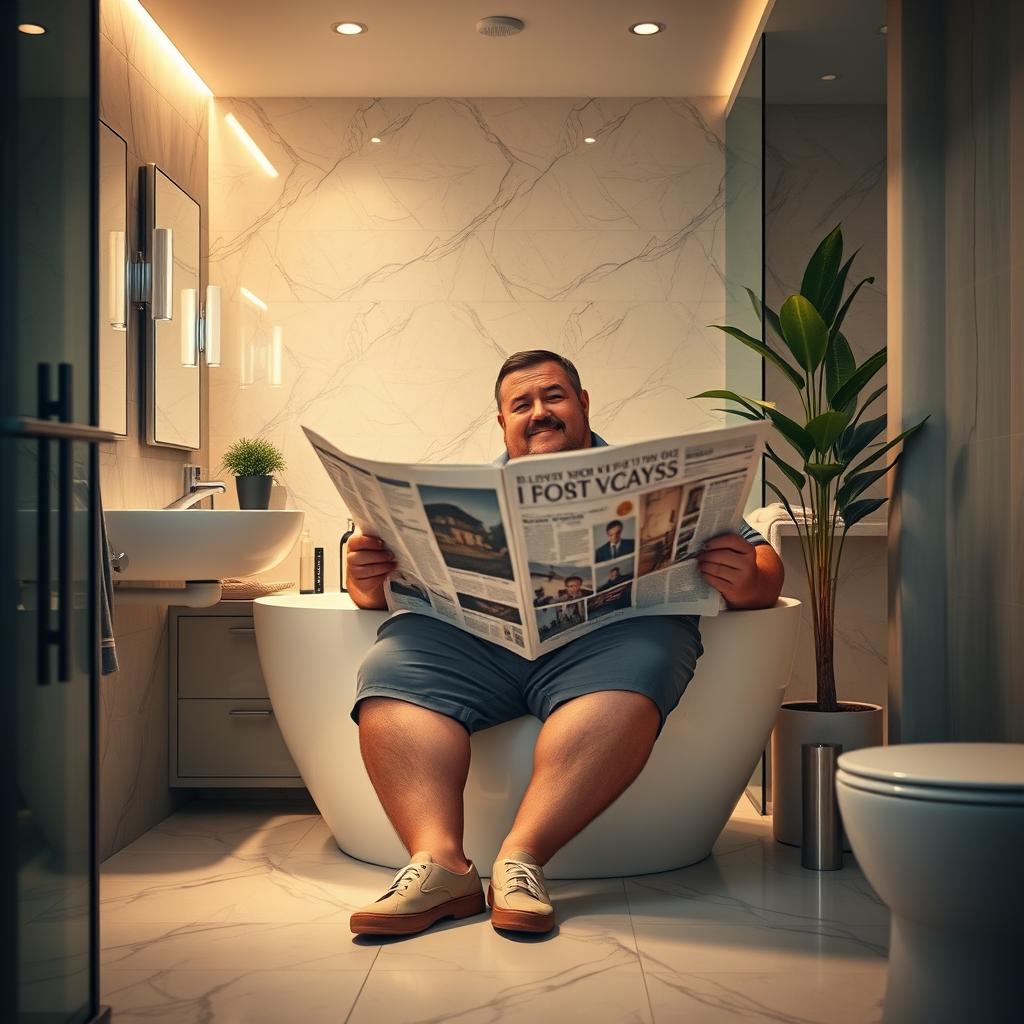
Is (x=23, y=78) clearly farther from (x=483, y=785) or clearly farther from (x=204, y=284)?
(x=204, y=284)

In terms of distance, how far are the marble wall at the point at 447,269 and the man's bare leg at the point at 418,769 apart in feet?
5.06

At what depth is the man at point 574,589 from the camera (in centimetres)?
203

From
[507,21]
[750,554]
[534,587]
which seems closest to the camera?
[534,587]

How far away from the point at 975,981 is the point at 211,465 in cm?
279

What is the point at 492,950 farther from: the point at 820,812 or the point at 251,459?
the point at 251,459

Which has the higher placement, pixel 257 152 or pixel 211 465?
pixel 257 152

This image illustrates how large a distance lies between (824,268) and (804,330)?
18cm

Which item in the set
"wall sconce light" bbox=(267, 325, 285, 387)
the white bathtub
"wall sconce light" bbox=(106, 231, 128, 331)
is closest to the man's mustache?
the white bathtub

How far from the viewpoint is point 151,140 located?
10.3 ft

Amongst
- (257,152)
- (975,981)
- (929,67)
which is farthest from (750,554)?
(257,152)

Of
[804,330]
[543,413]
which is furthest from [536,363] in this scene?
[804,330]

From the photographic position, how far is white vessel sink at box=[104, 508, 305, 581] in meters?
2.37

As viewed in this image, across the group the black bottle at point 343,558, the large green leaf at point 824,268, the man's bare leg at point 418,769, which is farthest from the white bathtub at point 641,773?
the black bottle at point 343,558

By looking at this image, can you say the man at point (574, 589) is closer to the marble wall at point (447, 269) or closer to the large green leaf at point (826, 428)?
the large green leaf at point (826, 428)
